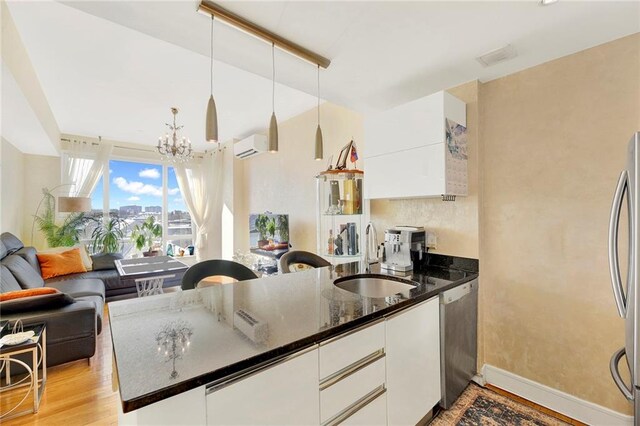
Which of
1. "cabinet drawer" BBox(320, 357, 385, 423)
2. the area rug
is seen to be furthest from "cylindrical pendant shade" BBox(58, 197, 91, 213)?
the area rug

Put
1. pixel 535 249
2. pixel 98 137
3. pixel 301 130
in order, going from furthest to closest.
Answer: pixel 98 137 → pixel 301 130 → pixel 535 249

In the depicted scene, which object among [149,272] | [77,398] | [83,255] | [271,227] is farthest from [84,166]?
[77,398]

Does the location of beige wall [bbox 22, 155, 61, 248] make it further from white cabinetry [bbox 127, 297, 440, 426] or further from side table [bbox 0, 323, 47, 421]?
white cabinetry [bbox 127, 297, 440, 426]

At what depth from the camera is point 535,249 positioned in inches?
77.4

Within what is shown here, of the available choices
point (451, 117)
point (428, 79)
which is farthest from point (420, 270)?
point (428, 79)

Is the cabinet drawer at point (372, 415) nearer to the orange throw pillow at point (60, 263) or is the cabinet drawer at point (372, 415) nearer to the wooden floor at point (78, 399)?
the wooden floor at point (78, 399)

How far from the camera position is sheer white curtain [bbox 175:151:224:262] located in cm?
617

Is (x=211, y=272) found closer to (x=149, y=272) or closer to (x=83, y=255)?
Answer: (x=149, y=272)

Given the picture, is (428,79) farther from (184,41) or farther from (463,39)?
(184,41)

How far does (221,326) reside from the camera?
1083mm

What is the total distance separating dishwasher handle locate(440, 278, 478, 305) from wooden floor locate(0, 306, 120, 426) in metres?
2.28

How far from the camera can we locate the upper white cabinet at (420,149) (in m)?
1.92

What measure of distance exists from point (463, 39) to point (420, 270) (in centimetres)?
163

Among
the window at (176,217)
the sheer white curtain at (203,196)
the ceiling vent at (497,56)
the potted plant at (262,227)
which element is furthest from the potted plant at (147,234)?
the ceiling vent at (497,56)
